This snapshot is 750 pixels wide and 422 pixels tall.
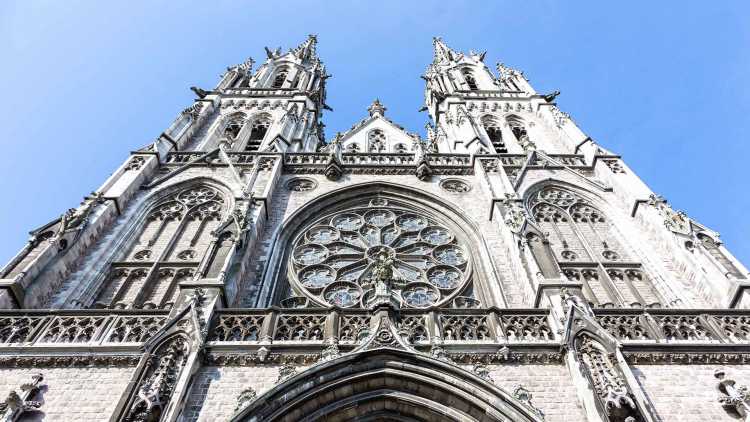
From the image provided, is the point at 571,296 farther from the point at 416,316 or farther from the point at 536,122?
the point at 536,122

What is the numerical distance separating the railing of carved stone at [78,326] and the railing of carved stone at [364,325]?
1186 millimetres

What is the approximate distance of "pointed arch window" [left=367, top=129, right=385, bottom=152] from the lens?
1842 cm

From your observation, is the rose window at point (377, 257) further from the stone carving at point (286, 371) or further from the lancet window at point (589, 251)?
the stone carving at point (286, 371)

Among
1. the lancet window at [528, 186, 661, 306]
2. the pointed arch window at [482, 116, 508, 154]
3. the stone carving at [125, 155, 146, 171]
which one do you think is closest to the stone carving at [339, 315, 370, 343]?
the lancet window at [528, 186, 661, 306]

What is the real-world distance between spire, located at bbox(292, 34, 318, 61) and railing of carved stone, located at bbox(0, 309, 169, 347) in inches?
840

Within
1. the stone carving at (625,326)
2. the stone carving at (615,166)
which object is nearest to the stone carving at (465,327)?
the stone carving at (625,326)

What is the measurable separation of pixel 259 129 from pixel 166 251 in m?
8.39

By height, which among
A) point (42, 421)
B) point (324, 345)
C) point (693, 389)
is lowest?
point (42, 421)

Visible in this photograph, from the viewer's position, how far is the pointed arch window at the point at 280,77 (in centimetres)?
2447

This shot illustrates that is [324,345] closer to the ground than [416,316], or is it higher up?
closer to the ground

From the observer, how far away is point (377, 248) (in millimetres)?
Answer: 12102

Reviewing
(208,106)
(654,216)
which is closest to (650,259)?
(654,216)

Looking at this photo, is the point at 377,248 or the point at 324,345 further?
the point at 377,248

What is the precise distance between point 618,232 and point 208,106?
14.3 m
